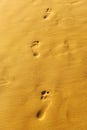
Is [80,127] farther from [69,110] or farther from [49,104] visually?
[49,104]

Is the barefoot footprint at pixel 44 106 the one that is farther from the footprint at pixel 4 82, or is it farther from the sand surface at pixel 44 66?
the footprint at pixel 4 82

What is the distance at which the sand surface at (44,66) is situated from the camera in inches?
108

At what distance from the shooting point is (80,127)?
8.33ft

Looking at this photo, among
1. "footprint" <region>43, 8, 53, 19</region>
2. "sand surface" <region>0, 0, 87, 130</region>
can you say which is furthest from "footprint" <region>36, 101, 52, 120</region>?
"footprint" <region>43, 8, 53, 19</region>

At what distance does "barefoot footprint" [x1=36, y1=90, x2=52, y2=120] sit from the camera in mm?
2756

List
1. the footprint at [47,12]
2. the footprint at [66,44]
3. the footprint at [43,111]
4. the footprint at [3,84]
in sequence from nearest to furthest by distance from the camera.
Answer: the footprint at [43,111], the footprint at [3,84], the footprint at [66,44], the footprint at [47,12]

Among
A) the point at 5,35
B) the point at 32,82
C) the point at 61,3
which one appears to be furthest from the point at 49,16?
the point at 32,82

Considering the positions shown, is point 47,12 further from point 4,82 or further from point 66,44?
point 4,82

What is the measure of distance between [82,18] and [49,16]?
62 cm

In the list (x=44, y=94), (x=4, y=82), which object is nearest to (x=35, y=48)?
(x=4, y=82)

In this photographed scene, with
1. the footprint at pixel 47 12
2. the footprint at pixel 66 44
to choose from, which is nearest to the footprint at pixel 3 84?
the footprint at pixel 66 44

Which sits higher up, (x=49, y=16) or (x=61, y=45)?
(x=49, y=16)

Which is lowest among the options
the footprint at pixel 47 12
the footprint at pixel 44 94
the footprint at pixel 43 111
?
the footprint at pixel 43 111

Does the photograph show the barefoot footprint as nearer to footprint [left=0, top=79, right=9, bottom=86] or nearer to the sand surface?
the sand surface
